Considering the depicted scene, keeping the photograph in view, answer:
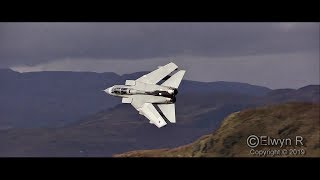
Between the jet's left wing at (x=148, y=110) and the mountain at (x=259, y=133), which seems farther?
the mountain at (x=259, y=133)

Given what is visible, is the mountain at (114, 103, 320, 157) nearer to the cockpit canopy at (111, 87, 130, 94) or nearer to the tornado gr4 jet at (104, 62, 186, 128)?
the tornado gr4 jet at (104, 62, 186, 128)

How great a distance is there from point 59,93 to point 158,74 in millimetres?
2111

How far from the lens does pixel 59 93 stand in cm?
1147

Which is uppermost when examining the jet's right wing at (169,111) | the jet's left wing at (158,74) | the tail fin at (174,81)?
the jet's left wing at (158,74)

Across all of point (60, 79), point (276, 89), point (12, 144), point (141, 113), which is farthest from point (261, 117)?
point (12, 144)

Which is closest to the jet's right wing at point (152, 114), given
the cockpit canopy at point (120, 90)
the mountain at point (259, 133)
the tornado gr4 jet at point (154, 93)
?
the tornado gr4 jet at point (154, 93)

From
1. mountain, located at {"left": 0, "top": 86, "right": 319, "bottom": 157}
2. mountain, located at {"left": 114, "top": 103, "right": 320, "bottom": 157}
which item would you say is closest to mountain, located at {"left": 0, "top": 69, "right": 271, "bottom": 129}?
mountain, located at {"left": 0, "top": 86, "right": 319, "bottom": 157}

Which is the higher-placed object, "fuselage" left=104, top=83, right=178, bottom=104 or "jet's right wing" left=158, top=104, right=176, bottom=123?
"fuselage" left=104, top=83, right=178, bottom=104

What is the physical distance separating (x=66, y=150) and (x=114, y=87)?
1625mm

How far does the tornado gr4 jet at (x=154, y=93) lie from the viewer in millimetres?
11078

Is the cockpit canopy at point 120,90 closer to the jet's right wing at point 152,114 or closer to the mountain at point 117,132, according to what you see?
the mountain at point 117,132

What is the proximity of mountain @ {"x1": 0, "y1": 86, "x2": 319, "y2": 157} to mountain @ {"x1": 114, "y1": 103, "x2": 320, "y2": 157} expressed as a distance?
15 centimetres

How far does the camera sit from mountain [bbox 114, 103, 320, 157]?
1120 centimetres

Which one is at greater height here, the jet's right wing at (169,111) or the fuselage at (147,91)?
the fuselage at (147,91)
